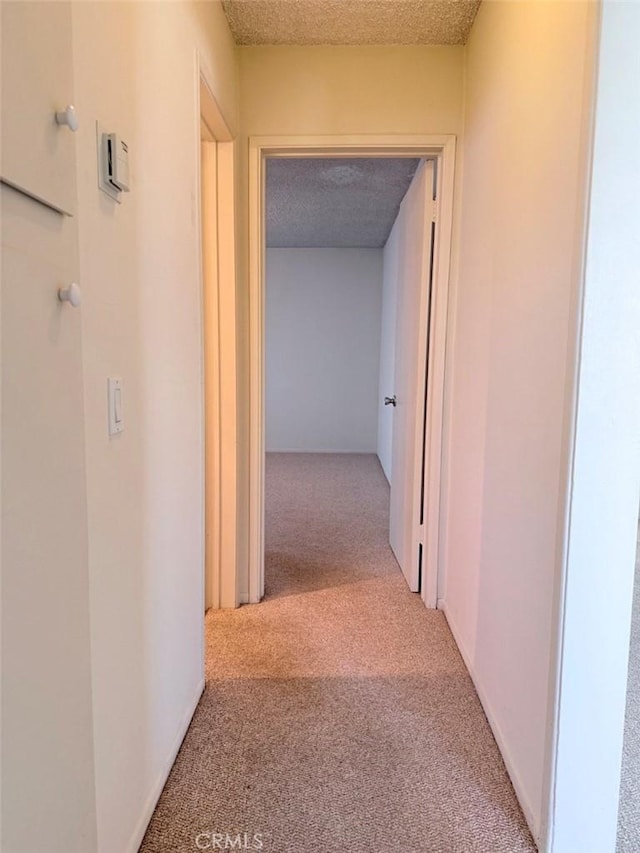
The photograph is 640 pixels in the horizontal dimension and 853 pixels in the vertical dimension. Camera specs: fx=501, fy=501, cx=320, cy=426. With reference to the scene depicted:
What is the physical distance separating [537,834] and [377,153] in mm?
2479

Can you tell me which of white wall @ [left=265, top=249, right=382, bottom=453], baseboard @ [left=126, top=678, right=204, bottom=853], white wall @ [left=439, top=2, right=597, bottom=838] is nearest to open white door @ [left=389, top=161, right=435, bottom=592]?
white wall @ [left=439, top=2, right=597, bottom=838]

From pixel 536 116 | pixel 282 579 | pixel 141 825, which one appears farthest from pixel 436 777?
pixel 536 116

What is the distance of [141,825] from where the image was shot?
1230mm

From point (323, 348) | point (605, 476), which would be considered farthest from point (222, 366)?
point (323, 348)

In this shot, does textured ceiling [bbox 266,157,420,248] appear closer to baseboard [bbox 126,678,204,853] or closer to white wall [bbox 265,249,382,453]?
white wall [bbox 265,249,382,453]

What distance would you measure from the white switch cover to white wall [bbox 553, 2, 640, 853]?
99cm

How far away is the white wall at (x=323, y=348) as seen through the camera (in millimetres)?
6016

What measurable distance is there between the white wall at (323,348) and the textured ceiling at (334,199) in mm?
260

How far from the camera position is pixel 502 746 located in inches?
59.2

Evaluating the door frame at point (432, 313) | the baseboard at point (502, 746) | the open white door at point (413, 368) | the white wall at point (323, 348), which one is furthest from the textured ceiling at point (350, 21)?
the white wall at point (323, 348)

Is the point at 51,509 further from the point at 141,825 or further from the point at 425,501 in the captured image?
the point at 425,501

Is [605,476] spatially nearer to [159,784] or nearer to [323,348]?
[159,784]

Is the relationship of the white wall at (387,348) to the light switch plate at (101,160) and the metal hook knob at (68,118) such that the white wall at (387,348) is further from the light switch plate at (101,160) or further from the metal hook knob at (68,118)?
the metal hook knob at (68,118)

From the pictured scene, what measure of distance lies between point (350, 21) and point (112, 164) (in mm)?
1574
